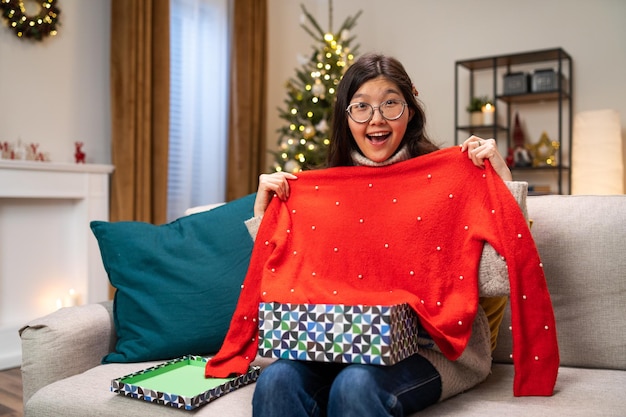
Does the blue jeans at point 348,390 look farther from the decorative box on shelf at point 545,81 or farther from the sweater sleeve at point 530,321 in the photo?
the decorative box on shelf at point 545,81

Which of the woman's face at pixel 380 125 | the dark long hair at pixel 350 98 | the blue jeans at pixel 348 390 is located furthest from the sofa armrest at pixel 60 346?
the woman's face at pixel 380 125

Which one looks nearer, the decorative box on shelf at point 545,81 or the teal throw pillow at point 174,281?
the teal throw pillow at point 174,281

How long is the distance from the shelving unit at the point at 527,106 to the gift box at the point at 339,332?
3.48 metres

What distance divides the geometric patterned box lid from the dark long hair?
683mm

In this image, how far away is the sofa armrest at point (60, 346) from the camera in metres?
1.68

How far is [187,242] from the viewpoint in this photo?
199 cm

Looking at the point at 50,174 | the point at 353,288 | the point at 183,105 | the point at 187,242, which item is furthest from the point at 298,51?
the point at 353,288

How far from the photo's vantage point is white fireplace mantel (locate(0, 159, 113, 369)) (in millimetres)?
3473

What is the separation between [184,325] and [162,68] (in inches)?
108

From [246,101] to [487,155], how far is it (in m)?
3.68

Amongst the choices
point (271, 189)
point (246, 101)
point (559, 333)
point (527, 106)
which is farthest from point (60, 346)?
point (527, 106)

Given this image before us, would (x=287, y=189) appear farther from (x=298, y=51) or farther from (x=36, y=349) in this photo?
(x=298, y=51)

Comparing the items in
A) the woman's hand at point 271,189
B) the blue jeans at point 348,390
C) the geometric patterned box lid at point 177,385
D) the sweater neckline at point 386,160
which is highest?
the sweater neckline at point 386,160

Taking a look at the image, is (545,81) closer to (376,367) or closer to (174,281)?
(174,281)
